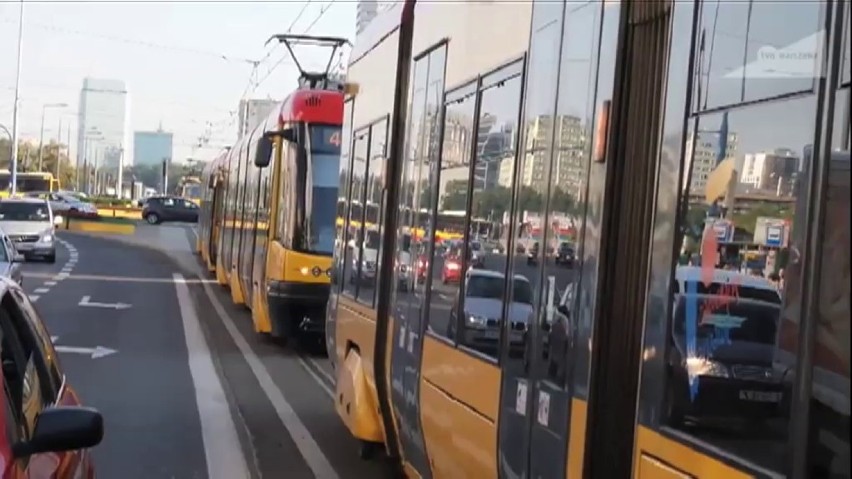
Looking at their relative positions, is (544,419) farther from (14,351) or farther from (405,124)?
(405,124)

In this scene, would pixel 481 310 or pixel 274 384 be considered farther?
pixel 274 384

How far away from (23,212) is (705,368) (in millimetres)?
37510

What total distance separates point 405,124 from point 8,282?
3.49 metres

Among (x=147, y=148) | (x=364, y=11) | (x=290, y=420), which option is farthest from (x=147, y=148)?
(x=290, y=420)

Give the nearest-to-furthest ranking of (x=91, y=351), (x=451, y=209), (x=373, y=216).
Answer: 1. (x=451, y=209)
2. (x=373, y=216)
3. (x=91, y=351)

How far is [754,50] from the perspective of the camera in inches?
143

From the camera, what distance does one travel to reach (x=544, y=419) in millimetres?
5148

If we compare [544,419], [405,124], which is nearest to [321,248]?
[405,124]

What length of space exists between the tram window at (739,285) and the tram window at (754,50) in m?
0.05

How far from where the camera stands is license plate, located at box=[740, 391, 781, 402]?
3.37 meters

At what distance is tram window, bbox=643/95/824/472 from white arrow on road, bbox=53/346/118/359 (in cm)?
1462

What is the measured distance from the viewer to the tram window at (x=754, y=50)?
3324mm

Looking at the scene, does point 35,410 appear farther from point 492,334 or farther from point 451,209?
point 451,209

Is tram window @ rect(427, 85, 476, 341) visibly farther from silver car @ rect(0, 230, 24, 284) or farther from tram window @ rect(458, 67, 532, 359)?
silver car @ rect(0, 230, 24, 284)
